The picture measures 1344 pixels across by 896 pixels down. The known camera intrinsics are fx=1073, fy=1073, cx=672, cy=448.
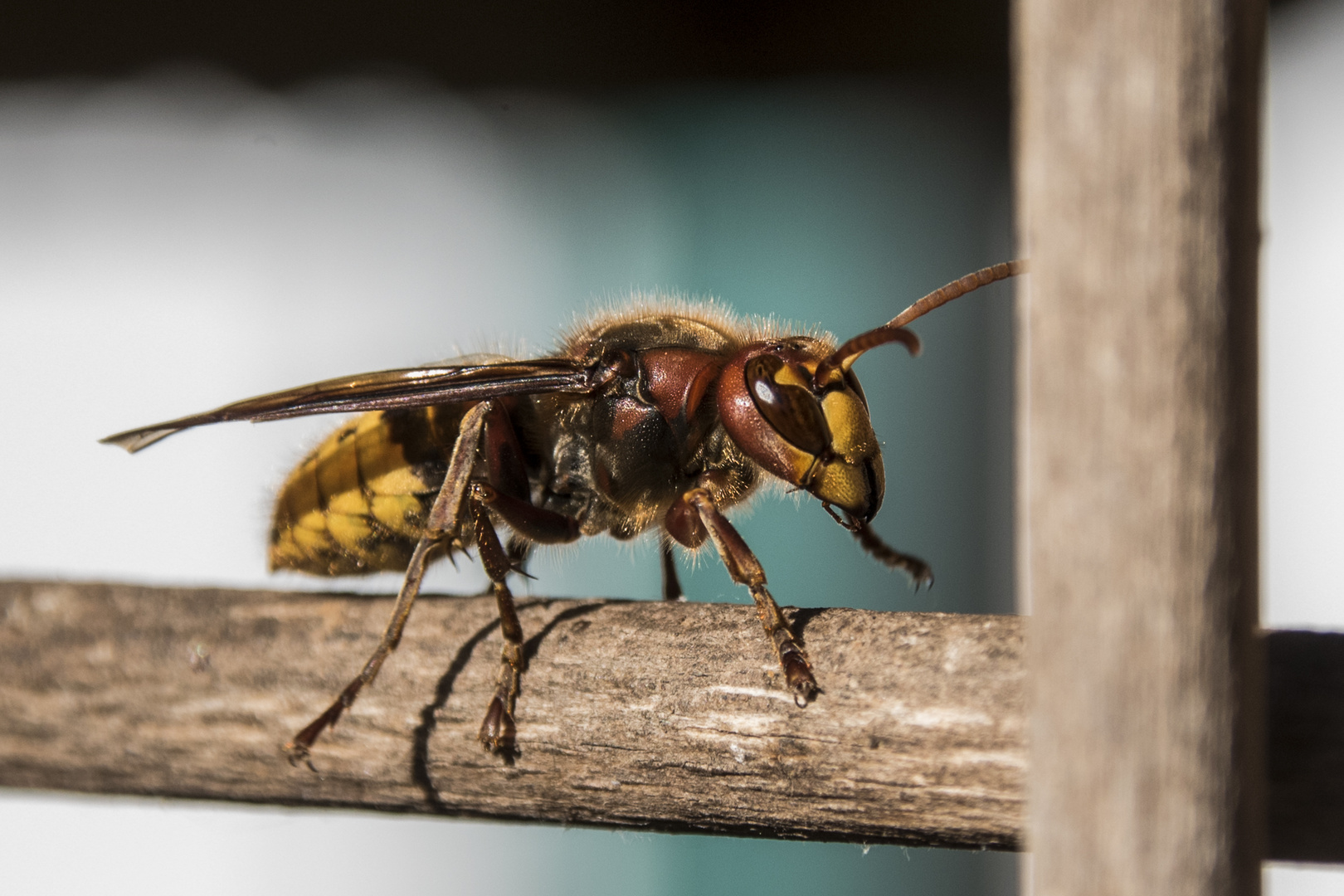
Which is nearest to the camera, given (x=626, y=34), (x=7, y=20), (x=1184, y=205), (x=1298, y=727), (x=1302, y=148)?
(x=1184, y=205)

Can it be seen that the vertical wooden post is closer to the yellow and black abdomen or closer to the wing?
the wing

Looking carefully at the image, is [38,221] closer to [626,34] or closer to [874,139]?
[626,34]

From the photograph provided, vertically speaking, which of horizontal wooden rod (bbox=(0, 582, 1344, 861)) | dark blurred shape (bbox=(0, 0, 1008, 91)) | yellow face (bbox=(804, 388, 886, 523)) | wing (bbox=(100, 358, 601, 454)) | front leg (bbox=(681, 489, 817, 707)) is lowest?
horizontal wooden rod (bbox=(0, 582, 1344, 861))

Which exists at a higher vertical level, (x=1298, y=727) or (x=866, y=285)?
(x=866, y=285)

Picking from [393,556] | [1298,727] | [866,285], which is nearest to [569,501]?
[393,556]

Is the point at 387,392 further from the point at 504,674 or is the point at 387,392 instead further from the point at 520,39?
the point at 520,39

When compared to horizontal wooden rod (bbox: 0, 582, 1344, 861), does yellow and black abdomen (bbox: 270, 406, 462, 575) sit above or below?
above

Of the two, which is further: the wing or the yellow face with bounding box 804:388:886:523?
the wing

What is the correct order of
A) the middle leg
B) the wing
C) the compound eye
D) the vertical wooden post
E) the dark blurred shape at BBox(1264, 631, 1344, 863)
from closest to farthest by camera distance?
1. the vertical wooden post
2. the dark blurred shape at BBox(1264, 631, 1344, 863)
3. the middle leg
4. the compound eye
5. the wing

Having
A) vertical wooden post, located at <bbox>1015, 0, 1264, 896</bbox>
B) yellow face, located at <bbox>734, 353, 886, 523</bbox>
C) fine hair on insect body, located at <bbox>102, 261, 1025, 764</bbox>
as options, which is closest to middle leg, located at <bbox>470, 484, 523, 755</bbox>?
fine hair on insect body, located at <bbox>102, 261, 1025, 764</bbox>
